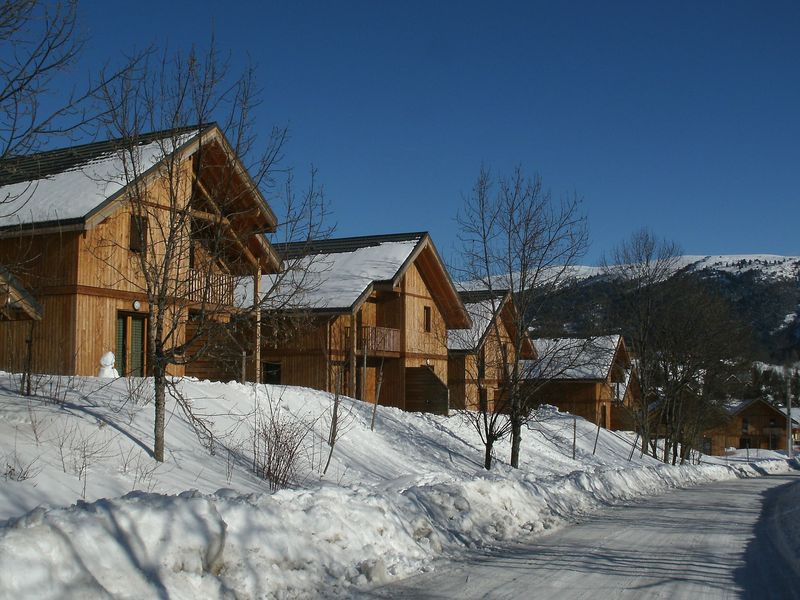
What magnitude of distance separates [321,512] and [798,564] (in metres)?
5.80

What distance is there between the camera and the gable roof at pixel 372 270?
30902 mm

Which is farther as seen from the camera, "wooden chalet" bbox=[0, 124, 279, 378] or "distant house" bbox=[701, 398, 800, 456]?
"distant house" bbox=[701, 398, 800, 456]

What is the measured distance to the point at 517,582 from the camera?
850cm

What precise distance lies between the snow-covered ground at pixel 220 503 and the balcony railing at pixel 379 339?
10208 mm

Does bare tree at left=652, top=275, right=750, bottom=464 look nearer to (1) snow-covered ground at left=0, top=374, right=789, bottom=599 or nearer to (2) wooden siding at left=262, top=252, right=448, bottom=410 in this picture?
(2) wooden siding at left=262, top=252, right=448, bottom=410

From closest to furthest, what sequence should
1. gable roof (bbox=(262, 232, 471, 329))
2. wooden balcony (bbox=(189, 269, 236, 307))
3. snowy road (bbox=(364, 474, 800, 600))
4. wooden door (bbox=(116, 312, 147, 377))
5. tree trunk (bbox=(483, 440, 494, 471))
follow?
snowy road (bbox=(364, 474, 800, 600))
wooden balcony (bbox=(189, 269, 236, 307))
tree trunk (bbox=(483, 440, 494, 471))
wooden door (bbox=(116, 312, 147, 377))
gable roof (bbox=(262, 232, 471, 329))

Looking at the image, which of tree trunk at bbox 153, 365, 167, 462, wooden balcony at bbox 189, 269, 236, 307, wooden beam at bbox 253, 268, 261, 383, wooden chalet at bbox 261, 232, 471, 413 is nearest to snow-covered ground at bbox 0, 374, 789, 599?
tree trunk at bbox 153, 365, 167, 462

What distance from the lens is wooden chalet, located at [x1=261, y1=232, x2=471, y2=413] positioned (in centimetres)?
3141

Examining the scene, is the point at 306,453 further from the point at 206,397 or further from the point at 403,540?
the point at 403,540

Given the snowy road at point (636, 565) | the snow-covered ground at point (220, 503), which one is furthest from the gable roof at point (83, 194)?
the snowy road at point (636, 565)

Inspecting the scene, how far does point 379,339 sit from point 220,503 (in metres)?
25.2

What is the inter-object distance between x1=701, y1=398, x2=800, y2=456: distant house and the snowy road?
2997 inches

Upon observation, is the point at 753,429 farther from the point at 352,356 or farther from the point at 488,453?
the point at 488,453

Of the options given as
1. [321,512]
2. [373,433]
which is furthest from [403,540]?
[373,433]
